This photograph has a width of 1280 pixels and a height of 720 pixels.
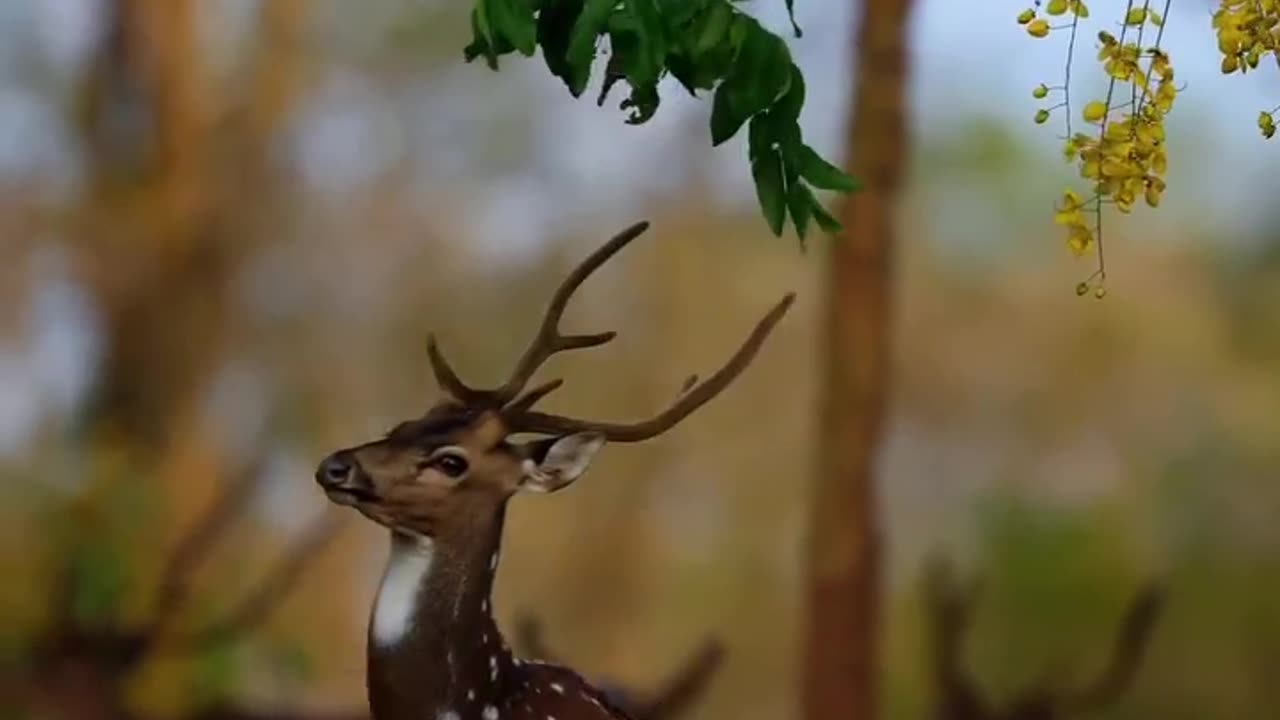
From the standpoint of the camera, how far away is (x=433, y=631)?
110 cm

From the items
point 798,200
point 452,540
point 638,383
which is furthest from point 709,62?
point 638,383

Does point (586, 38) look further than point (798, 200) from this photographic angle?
No

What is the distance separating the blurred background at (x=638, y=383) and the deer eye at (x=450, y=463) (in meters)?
0.78

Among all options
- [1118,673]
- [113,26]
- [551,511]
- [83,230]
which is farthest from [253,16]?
[1118,673]

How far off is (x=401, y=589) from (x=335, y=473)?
0.30 ft

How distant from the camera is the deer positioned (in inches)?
43.3

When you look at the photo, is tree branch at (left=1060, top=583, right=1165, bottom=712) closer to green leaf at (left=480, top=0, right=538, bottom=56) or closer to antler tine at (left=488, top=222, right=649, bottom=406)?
antler tine at (left=488, top=222, right=649, bottom=406)

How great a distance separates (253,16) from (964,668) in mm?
1159

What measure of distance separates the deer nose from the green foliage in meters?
0.30

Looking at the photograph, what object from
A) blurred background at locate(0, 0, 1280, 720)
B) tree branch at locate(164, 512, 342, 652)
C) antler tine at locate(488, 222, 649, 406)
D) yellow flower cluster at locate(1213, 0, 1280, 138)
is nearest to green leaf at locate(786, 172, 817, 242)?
antler tine at locate(488, 222, 649, 406)

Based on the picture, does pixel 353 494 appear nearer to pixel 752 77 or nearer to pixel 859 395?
pixel 752 77

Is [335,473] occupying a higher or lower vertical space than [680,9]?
lower

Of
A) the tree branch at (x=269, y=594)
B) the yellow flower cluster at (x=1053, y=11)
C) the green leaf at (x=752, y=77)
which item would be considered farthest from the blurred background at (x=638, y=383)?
the green leaf at (x=752, y=77)

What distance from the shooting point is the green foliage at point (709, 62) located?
3.58 feet
